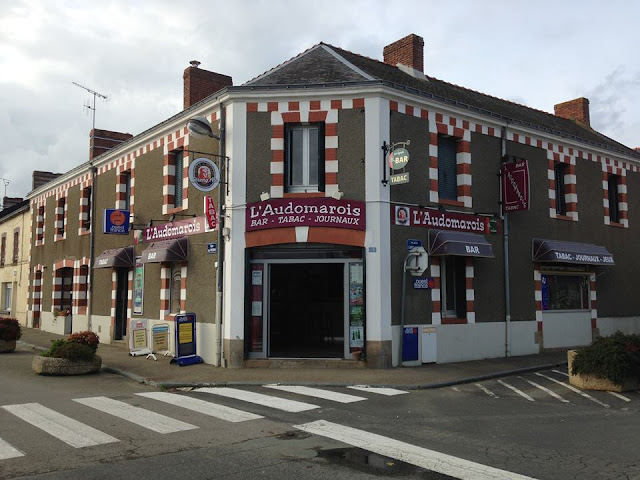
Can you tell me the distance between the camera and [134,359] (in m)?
14.5

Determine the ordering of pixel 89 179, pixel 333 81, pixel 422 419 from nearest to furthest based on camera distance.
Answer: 1. pixel 422 419
2. pixel 333 81
3. pixel 89 179

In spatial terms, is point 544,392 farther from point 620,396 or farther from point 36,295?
point 36,295

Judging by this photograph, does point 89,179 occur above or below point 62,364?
above

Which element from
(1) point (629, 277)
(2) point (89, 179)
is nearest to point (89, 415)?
(2) point (89, 179)

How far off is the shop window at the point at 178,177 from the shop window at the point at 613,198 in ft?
45.3

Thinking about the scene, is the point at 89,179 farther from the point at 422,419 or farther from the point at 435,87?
the point at 422,419

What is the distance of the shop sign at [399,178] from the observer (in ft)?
39.5

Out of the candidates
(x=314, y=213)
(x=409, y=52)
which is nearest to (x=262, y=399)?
(x=314, y=213)

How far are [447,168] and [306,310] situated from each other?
202 inches

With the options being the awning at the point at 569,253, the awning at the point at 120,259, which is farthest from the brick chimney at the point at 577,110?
the awning at the point at 120,259

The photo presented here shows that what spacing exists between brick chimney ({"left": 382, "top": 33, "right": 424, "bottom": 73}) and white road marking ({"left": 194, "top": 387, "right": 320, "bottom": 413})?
11.5 m

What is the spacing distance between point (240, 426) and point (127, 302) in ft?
38.8

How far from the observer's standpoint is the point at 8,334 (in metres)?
16.7

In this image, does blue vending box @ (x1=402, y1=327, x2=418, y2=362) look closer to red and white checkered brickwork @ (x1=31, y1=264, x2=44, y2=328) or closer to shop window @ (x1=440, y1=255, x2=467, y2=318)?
shop window @ (x1=440, y1=255, x2=467, y2=318)
